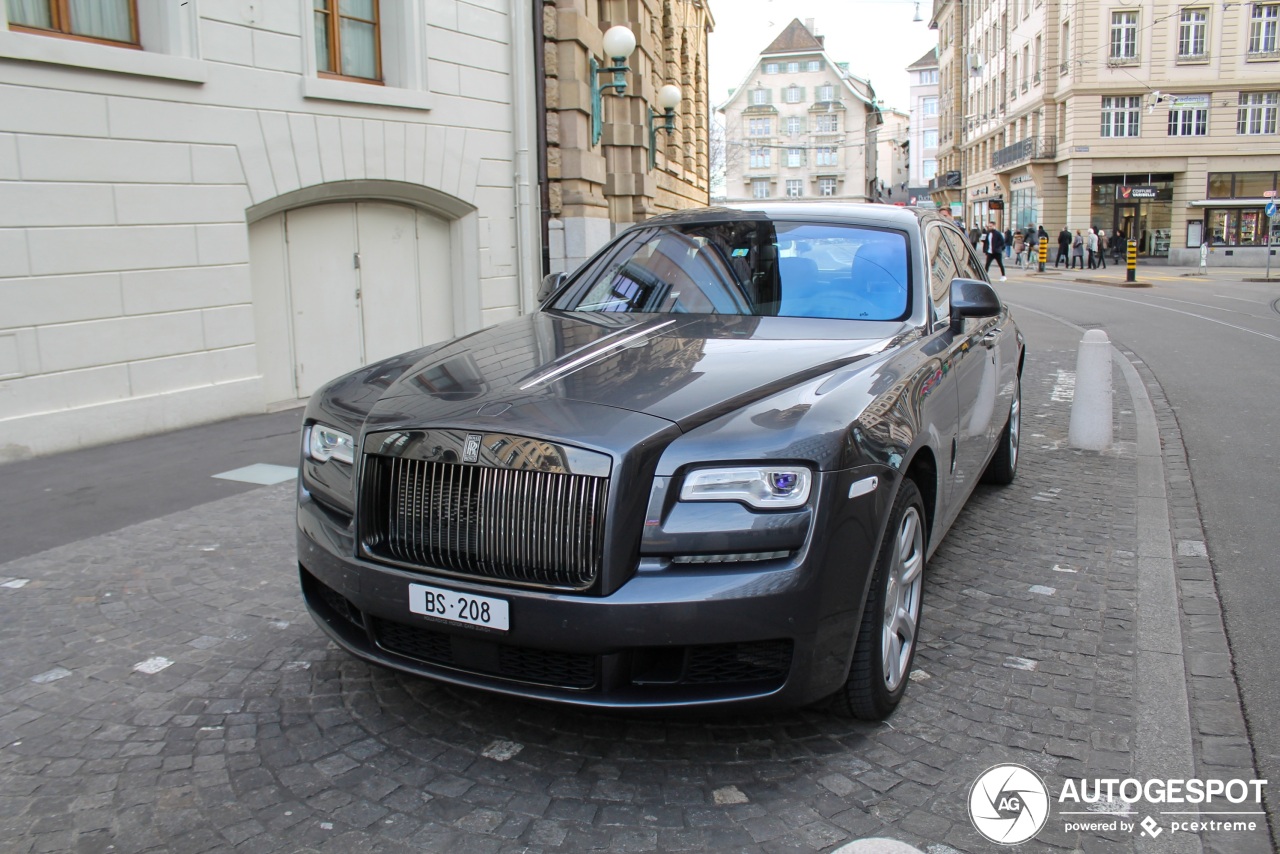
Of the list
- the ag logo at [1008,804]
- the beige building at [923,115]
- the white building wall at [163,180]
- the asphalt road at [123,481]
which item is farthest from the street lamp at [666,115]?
the beige building at [923,115]

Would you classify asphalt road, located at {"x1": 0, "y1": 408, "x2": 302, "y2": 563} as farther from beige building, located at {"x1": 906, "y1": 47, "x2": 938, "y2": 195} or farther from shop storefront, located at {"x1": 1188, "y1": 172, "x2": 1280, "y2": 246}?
beige building, located at {"x1": 906, "y1": 47, "x2": 938, "y2": 195}

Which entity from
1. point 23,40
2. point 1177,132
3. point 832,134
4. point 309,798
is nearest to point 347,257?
point 23,40

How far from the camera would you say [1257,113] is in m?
46.0

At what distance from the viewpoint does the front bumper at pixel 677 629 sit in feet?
8.79

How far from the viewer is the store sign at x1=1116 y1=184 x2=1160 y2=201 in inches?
1869

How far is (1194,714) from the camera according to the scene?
3.38 metres

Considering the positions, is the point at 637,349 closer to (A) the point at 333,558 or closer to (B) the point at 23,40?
(A) the point at 333,558

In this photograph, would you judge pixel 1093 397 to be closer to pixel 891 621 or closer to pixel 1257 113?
pixel 891 621

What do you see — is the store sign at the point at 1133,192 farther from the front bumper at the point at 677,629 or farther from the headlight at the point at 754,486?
the headlight at the point at 754,486

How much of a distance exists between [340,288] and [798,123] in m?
103

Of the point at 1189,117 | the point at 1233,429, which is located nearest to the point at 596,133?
the point at 1233,429

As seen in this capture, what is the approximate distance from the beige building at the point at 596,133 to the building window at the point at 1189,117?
1254 inches

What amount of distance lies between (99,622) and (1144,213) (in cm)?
5258

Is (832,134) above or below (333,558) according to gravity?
above
